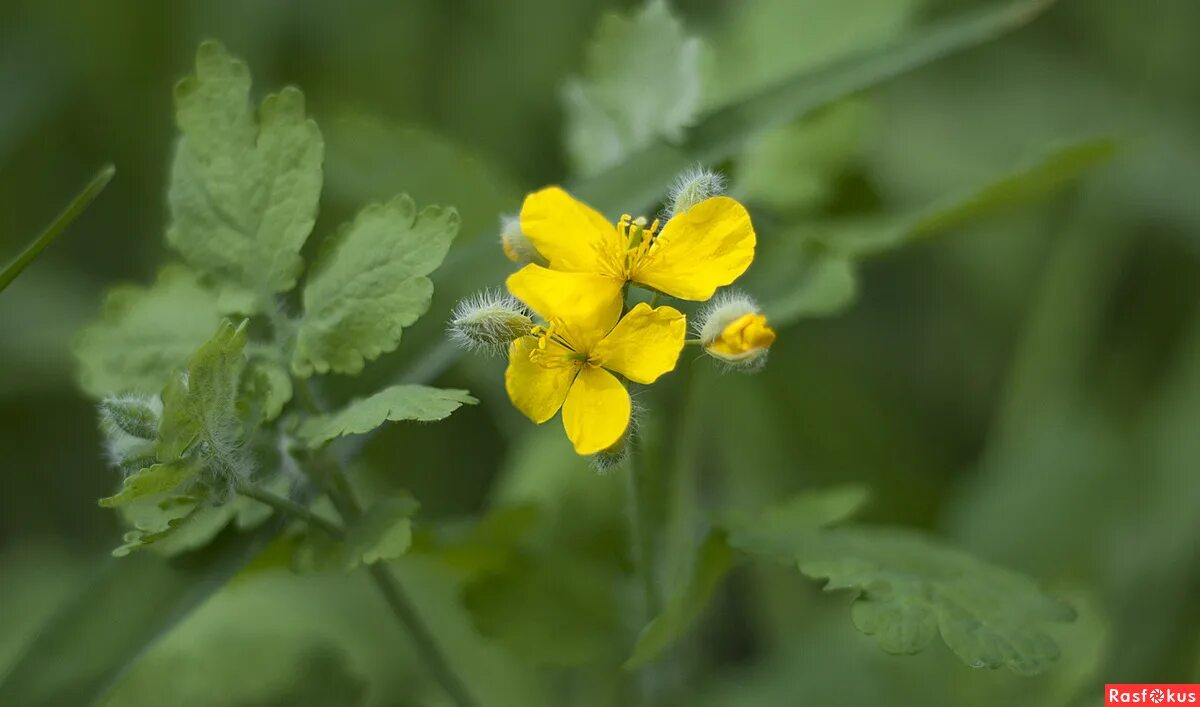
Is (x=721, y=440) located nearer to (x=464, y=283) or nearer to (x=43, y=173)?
(x=464, y=283)

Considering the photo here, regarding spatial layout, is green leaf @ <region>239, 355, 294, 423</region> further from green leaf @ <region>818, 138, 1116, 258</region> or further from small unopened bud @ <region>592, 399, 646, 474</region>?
green leaf @ <region>818, 138, 1116, 258</region>

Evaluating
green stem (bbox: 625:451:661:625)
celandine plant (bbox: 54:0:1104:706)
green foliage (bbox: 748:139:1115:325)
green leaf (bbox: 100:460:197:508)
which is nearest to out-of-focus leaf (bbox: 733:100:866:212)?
green foliage (bbox: 748:139:1115:325)

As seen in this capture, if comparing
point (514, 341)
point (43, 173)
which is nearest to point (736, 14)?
point (514, 341)

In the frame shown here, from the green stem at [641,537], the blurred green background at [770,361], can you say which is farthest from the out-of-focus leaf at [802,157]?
the green stem at [641,537]

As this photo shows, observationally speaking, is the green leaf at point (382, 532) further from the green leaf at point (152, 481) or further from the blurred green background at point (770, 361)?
the blurred green background at point (770, 361)

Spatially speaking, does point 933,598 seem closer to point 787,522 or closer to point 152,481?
point 787,522
